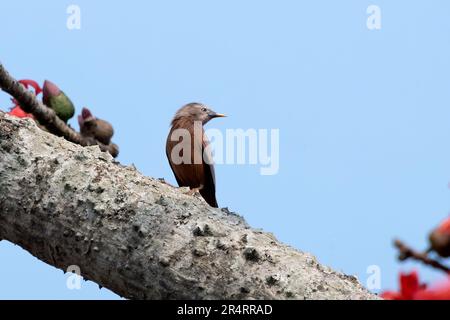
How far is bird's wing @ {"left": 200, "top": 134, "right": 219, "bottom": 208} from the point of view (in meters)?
5.79

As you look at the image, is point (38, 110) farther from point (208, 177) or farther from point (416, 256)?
point (416, 256)

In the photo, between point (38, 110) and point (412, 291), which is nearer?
point (412, 291)

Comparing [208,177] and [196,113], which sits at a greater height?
[196,113]

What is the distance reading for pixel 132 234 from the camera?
1914mm

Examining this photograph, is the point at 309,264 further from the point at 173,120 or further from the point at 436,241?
the point at 173,120

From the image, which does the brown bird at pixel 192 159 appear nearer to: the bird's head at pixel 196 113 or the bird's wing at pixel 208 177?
the bird's wing at pixel 208 177

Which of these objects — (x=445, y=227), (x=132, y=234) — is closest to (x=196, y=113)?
(x=132, y=234)

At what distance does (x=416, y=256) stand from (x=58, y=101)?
3341 mm

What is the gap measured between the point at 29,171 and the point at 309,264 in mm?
873

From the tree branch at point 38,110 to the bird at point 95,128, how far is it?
0.12 ft

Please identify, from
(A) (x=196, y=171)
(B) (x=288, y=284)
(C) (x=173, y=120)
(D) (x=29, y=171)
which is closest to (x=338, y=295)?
(B) (x=288, y=284)

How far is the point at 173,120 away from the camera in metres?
6.48

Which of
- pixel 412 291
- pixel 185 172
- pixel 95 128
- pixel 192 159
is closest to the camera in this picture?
pixel 412 291

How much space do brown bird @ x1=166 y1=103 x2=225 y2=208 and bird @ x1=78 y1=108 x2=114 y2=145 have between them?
180cm
